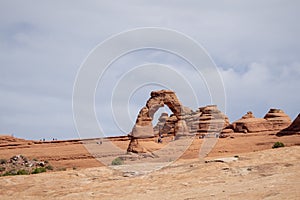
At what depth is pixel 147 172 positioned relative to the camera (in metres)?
15.4

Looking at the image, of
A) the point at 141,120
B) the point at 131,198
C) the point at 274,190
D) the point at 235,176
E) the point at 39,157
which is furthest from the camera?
the point at 39,157

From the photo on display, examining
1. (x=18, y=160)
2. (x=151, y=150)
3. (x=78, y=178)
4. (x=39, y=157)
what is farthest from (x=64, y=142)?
(x=78, y=178)

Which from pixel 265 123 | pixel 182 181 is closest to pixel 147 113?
pixel 182 181

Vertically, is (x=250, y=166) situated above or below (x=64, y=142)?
below

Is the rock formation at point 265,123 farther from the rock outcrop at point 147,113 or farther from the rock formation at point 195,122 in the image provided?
the rock outcrop at point 147,113

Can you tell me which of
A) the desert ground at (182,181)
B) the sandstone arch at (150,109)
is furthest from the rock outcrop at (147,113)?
the desert ground at (182,181)

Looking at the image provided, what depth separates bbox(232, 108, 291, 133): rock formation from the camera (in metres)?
55.4

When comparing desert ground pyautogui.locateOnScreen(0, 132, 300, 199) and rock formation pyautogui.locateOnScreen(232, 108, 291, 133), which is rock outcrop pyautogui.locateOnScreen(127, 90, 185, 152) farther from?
rock formation pyautogui.locateOnScreen(232, 108, 291, 133)

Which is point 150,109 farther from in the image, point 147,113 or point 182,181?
point 182,181

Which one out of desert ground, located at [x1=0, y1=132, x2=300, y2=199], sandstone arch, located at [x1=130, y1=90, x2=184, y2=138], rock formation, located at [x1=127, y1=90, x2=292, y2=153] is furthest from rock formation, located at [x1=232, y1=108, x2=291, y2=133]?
desert ground, located at [x1=0, y1=132, x2=300, y2=199]

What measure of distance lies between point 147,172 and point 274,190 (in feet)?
21.8

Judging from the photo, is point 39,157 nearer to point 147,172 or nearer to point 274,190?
point 147,172

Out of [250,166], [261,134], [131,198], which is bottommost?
[131,198]

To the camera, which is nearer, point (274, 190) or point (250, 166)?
point (274, 190)
